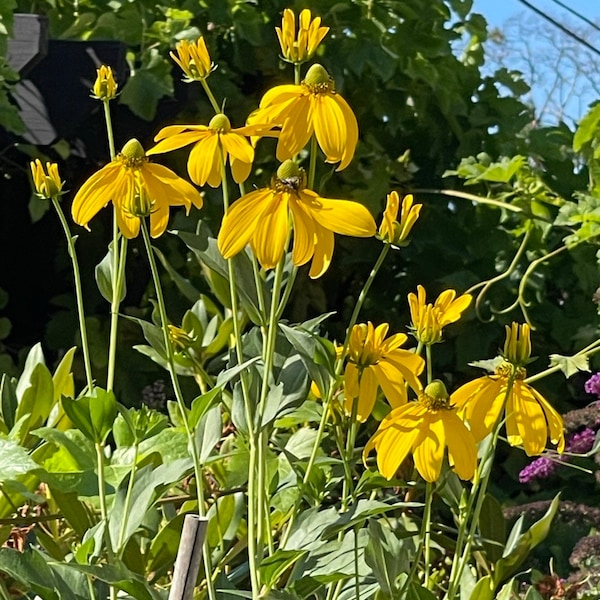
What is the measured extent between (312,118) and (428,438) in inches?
7.1

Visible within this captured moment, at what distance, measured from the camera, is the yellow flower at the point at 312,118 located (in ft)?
1.60

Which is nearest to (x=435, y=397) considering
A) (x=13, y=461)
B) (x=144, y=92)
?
(x=13, y=461)

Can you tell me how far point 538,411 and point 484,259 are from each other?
1155mm

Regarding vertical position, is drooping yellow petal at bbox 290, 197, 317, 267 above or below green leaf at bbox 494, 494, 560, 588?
above

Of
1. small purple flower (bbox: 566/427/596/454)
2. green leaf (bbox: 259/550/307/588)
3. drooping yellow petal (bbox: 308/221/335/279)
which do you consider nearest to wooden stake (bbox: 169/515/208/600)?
green leaf (bbox: 259/550/307/588)

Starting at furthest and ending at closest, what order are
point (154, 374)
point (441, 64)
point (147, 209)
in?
1. point (441, 64)
2. point (154, 374)
3. point (147, 209)

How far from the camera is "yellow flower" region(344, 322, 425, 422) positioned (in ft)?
1.85

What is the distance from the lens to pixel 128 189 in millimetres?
512

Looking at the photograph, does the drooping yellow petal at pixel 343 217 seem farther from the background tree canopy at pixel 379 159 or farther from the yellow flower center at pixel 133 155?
the background tree canopy at pixel 379 159

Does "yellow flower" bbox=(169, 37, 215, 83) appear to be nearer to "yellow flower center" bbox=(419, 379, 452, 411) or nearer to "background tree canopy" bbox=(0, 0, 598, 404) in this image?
"yellow flower center" bbox=(419, 379, 452, 411)

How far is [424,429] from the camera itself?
52 centimetres

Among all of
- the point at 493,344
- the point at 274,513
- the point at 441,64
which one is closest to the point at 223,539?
the point at 274,513

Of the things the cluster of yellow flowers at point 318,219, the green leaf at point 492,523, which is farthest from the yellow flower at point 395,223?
the green leaf at point 492,523

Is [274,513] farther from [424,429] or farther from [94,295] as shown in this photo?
[94,295]
